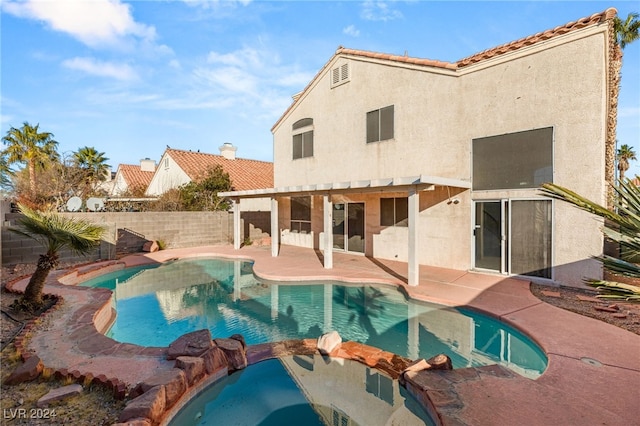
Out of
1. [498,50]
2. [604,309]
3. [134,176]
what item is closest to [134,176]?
A: [134,176]

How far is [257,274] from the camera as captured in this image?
12641 mm

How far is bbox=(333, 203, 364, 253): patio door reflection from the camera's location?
15922 millimetres

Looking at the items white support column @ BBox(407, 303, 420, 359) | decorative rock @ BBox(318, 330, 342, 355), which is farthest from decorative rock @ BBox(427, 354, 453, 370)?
decorative rock @ BBox(318, 330, 342, 355)

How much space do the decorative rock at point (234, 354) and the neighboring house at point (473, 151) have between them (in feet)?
21.3

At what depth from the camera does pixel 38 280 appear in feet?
26.5

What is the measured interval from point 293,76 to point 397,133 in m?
8.64

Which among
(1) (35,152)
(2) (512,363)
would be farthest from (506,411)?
(1) (35,152)

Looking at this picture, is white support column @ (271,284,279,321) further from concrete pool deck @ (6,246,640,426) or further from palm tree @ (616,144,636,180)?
palm tree @ (616,144,636,180)

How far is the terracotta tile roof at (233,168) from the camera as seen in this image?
26278 millimetres

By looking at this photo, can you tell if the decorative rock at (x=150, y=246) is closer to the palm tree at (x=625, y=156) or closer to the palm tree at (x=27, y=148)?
the palm tree at (x=27, y=148)

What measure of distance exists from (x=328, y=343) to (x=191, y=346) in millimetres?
2692

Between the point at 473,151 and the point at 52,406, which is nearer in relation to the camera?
the point at 52,406

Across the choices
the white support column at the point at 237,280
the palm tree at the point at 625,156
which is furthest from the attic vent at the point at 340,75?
the palm tree at the point at 625,156

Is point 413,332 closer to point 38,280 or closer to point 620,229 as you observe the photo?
point 620,229
